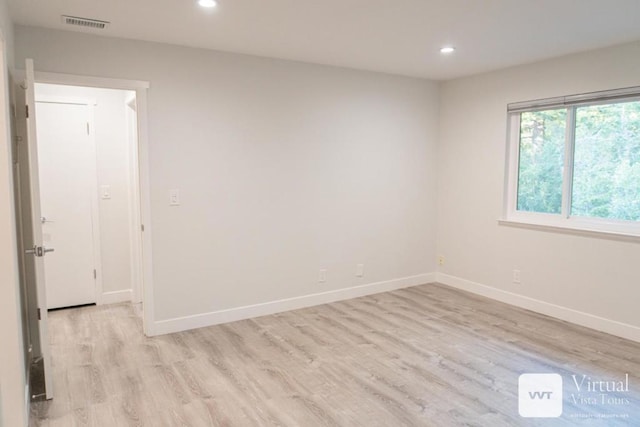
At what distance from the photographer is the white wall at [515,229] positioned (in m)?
3.76

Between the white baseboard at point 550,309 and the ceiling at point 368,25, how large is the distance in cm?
235

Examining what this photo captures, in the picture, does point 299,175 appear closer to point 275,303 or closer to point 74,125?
point 275,303

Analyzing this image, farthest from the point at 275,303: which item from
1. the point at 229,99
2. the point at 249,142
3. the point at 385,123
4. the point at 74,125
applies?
the point at 74,125

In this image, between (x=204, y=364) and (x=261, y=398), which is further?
(x=204, y=364)

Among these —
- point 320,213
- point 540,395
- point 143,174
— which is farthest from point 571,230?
point 143,174

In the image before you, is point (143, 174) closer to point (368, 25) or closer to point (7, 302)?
point (7, 302)

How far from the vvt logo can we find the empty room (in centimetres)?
2

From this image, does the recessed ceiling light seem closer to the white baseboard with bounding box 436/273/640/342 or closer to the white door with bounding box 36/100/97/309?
the white door with bounding box 36/100/97/309

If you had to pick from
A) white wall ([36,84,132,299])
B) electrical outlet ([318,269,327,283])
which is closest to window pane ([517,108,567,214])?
electrical outlet ([318,269,327,283])

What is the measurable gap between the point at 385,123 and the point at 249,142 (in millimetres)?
1657

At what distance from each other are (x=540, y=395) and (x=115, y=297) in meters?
4.06

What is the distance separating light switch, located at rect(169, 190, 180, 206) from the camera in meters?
3.77

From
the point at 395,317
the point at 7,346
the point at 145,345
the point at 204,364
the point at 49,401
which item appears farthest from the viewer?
the point at 395,317

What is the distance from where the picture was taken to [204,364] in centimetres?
324
